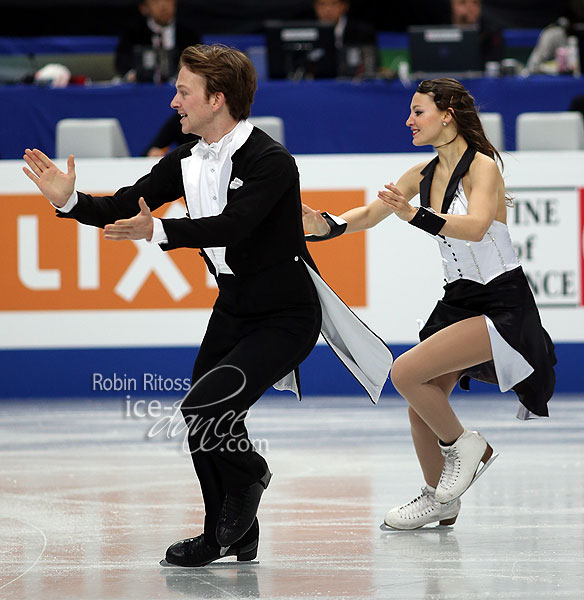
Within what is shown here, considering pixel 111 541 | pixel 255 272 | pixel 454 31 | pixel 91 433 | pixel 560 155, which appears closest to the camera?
pixel 255 272

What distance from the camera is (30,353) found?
24.4 feet

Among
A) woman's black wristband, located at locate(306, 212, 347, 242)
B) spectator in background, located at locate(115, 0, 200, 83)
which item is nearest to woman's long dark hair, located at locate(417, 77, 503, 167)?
woman's black wristband, located at locate(306, 212, 347, 242)

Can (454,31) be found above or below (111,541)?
above

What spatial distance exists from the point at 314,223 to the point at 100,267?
3.63m

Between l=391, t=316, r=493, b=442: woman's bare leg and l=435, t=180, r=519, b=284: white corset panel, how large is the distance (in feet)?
0.54

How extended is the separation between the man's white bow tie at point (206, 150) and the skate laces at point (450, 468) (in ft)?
4.40

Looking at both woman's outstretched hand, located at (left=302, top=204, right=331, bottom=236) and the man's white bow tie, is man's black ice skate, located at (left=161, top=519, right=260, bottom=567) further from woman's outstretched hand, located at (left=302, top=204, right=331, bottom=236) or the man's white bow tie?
the man's white bow tie

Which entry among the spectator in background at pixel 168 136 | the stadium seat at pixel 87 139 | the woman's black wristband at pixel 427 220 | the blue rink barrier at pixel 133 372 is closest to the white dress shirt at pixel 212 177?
the woman's black wristband at pixel 427 220

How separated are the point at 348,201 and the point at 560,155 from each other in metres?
1.37

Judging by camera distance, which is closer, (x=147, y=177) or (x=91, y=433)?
(x=147, y=177)

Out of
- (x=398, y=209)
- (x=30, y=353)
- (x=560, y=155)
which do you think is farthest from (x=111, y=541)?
(x=560, y=155)

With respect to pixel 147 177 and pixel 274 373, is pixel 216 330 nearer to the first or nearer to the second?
pixel 274 373

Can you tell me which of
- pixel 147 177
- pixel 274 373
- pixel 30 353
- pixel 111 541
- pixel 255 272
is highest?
pixel 147 177

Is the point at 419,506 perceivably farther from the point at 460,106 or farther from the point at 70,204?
the point at 70,204
